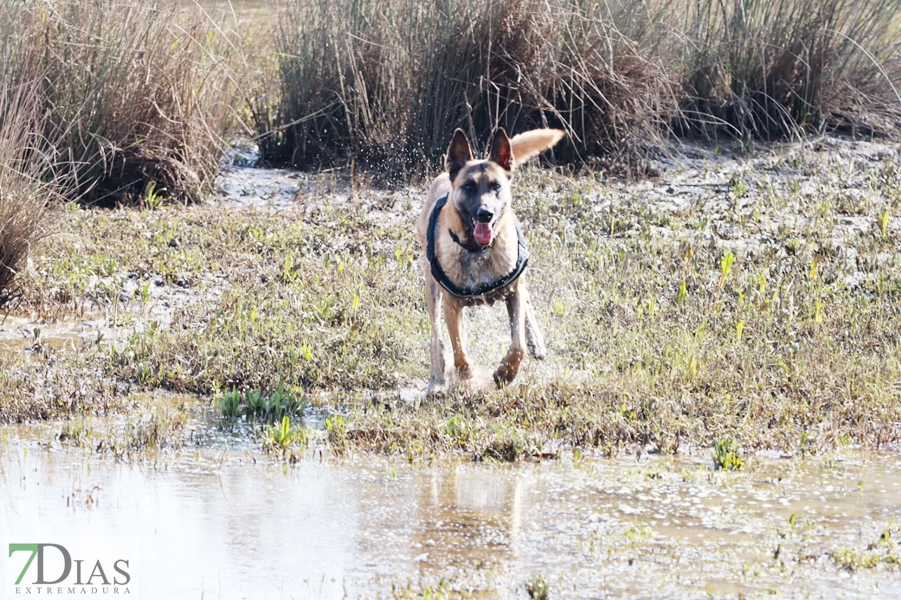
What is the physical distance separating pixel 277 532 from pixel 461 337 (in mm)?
2609

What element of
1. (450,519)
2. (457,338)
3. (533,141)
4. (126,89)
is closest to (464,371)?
(457,338)

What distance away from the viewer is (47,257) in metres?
8.73

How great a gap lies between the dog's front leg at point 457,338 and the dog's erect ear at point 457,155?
709 mm

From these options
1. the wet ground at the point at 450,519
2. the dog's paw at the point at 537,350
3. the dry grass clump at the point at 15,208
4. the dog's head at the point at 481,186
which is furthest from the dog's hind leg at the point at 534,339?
the dry grass clump at the point at 15,208

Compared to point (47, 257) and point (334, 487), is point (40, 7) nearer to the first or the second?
point (47, 257)

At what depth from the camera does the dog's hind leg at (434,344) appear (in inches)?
271

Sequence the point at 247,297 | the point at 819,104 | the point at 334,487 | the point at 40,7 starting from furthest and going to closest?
the point at 819,104 → the point at 40,7 → the point at 247,297 → the point at 334,487

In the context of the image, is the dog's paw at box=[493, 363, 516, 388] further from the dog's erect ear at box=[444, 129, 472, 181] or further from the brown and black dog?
the dog's erect ear at box=[444, 129, 472, 181]

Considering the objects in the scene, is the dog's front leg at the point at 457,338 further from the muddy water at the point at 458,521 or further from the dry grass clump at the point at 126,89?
the dry grass clump at the point at 126,89

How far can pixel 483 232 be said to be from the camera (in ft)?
22.1

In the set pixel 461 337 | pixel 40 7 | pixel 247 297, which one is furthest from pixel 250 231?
pixel 461 337

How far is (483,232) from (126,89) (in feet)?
14.7

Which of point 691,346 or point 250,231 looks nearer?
point 691,346

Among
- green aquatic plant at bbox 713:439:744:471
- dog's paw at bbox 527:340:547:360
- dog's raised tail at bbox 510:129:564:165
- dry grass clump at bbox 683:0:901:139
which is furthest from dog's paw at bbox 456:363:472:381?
dry grass clump at bbox 683:0:901:139
